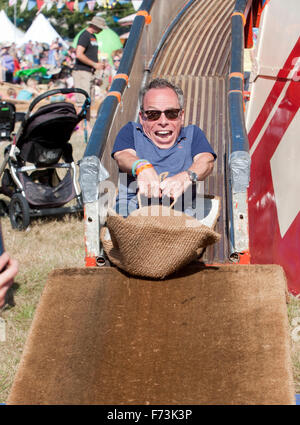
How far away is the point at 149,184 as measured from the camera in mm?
2803

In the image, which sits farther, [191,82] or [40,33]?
[40,33]

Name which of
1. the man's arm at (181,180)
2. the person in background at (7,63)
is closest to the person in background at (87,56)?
the man's arm at (181,180)

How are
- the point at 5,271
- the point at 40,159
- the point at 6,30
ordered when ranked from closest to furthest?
1. the point at 5,271
2. the point at 40,159
3. the point at 6,30

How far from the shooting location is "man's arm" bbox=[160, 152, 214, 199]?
2760 mm

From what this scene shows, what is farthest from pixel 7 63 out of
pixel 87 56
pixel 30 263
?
pixel 30 263

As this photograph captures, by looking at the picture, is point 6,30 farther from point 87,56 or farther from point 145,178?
point 145,178

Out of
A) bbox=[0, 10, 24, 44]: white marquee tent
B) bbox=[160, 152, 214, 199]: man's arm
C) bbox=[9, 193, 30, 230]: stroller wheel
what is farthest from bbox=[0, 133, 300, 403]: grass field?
bbox=[0, 10, 24, 44]: white marquee tent

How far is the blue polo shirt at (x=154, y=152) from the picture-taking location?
3.35 metres

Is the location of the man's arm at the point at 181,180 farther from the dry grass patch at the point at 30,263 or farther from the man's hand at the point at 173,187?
the dry grass patch at the point at 30,263

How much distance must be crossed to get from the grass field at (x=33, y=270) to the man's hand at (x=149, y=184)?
1378 mm

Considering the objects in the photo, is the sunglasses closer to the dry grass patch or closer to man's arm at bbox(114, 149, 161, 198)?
man's arm at bbox(114, 149, 161, 198)

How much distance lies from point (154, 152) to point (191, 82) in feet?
7.53

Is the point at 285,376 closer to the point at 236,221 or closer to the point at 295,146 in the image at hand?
the point at 236,221
